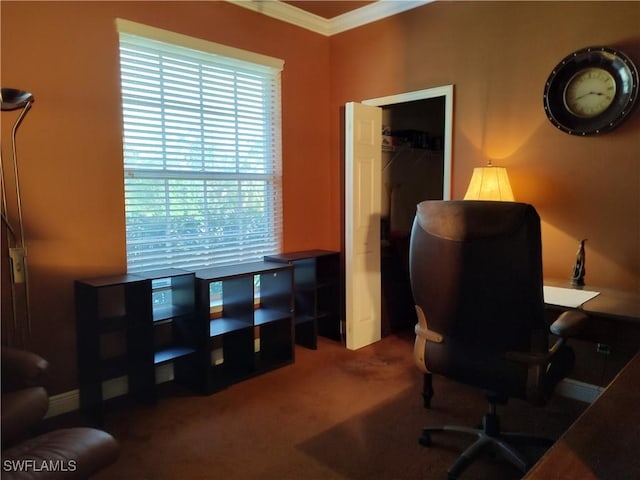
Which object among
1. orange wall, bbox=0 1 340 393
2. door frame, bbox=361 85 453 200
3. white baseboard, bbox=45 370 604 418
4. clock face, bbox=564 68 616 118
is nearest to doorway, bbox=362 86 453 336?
door frame, bbox=361 85 453 200

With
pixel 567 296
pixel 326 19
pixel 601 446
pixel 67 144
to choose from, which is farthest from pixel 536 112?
pixel 67 144

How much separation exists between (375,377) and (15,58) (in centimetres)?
281

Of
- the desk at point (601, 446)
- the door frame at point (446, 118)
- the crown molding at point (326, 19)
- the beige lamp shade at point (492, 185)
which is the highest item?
the crown molding at point (326, 19)

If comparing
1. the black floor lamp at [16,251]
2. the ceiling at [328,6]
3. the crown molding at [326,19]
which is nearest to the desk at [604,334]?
the black floor lamp at [16,251]

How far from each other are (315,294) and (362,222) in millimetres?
675

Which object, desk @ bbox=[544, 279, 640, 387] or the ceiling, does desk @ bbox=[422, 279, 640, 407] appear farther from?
the ceiling

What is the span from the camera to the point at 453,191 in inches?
137

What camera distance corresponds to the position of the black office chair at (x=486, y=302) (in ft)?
5.56

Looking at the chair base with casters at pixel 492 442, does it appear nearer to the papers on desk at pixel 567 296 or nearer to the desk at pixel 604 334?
the desk at pixel 604 334

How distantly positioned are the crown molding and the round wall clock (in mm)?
1226

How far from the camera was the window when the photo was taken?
9.78ft

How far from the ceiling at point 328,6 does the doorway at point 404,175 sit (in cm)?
75

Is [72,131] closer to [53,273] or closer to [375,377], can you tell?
[53,273]

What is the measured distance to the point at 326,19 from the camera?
4.00 meters
